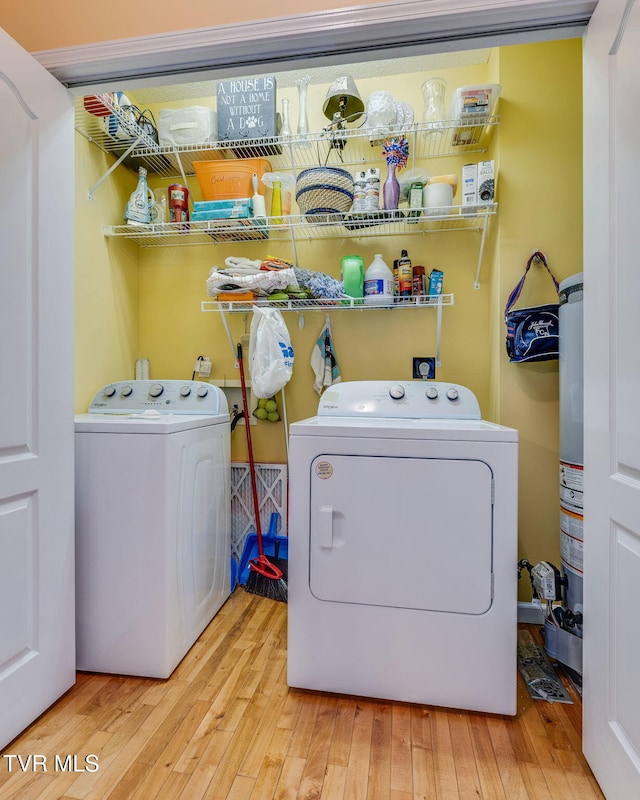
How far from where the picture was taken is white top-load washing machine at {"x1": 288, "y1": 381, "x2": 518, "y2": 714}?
1.34 m

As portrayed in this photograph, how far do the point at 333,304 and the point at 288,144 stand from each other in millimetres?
807

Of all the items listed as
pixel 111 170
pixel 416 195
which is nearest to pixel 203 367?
pixel 111 170

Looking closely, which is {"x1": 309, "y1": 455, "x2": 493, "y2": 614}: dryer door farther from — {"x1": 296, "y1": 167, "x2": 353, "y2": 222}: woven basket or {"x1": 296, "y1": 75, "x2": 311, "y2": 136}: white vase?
{"x1": 296, "y1": 75, "x2": 311, "y2": 136}: white vase

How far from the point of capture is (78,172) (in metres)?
2.06

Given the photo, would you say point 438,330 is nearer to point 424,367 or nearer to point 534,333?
point 424,367

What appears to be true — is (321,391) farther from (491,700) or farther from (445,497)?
(491,700)

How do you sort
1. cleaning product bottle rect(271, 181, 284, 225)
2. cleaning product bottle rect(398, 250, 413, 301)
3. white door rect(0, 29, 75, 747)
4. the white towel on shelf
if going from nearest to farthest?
white door rect(0, 29, 75, 747), cleaning product bottle rect(398, 250, 413, 301), cleaning product bottle rect(271, 181, 284, 225), the white towel on shelf

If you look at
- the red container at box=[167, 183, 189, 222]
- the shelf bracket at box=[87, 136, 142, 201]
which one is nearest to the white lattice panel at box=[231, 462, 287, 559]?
Answer: the red container at box=[167, 183, 189, 222]

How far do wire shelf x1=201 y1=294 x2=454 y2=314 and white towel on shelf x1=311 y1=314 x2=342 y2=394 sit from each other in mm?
183

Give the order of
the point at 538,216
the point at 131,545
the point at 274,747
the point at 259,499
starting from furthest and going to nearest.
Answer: the point at 259,499
the point at 538,216
the point at 131,545
the point at 274,747

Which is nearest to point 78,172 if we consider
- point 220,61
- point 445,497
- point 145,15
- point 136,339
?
point 136,339

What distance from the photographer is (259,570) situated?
82.8 inches

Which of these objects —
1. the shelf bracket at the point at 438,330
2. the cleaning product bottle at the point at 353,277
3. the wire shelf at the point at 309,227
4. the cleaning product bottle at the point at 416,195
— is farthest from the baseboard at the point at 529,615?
the cleaning product bottle at the point at 416,195

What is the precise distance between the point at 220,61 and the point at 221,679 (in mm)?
1995
